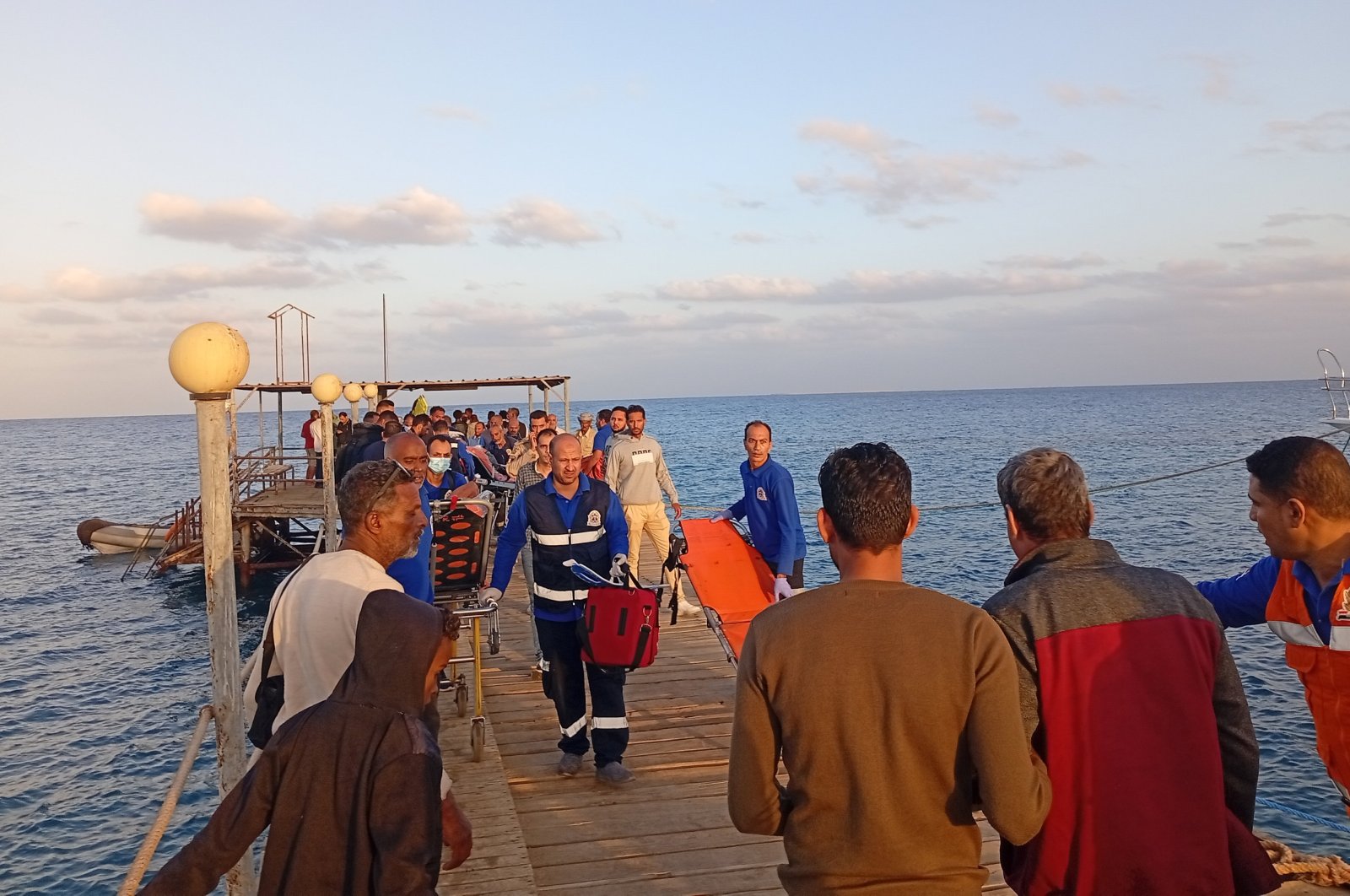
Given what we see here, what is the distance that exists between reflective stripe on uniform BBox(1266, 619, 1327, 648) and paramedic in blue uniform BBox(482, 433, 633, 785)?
3.10 metres

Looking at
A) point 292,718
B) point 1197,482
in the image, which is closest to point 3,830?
point 292,718

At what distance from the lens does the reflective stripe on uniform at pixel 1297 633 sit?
266 cm

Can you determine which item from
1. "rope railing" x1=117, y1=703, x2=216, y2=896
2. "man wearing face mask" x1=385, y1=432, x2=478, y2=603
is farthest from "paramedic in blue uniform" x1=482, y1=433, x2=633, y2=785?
"rope railing" x1=117, y1=703, x2=216, y2=896

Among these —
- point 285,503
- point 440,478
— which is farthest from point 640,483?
point 285,503

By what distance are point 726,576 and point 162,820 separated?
4989mm

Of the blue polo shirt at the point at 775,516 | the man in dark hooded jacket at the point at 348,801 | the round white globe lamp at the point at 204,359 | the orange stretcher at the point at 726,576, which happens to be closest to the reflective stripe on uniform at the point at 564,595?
the orange stretcher at the point at 726,576

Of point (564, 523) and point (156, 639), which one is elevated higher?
point (564, 523)

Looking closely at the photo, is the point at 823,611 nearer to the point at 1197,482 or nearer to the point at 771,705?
the point at 771,705

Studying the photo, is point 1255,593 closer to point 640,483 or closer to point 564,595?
point 564,595

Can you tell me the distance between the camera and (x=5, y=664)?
17.0 m

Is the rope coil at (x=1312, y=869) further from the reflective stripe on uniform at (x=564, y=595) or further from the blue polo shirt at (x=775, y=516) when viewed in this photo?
the reflective stripe on uniform at (x=564, y=595)

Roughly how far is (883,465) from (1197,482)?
136 feet

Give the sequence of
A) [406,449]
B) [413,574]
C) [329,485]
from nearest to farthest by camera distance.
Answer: [413,574]
[406,449]
[329,485]

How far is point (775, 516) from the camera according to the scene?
21.3 feet
